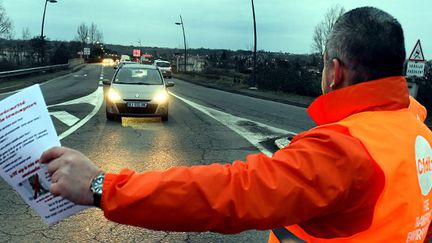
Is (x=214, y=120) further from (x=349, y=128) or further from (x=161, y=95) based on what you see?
(x=349, y=128)

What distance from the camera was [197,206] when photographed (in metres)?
1.36

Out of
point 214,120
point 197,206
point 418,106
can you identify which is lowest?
point 214,120

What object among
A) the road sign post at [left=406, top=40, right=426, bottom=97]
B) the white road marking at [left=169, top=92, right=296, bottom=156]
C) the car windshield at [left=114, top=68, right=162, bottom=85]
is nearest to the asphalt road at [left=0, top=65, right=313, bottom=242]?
the white road marking at [left=169, top=92, right=296, bottom=156]

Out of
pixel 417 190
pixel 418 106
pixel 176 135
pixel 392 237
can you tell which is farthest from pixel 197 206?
pixel 176 135

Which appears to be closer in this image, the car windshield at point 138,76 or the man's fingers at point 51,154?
the man's fingers at point 51,154

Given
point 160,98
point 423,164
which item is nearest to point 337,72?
point 423,164

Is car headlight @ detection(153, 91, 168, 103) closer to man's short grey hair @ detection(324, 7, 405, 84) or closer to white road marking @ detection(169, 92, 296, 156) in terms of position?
white road marking @ detection(169, 92, 296, 156)

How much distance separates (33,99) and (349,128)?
1060mm

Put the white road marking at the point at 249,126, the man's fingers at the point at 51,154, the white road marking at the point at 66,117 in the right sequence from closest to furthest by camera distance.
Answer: the man's fingers at the point at 51,154
the white road marking at the point at 249,126
the white road marking at the point at 66,117

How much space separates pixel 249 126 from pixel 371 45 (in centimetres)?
1081

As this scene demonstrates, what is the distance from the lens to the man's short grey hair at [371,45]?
158 centimetres

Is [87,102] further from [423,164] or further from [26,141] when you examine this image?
[423,164]

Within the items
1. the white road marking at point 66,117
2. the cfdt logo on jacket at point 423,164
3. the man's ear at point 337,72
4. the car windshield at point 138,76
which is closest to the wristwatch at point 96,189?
the man's ear at point 337,72

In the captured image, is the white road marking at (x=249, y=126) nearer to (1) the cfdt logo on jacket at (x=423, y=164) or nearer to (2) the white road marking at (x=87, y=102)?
A: (2) the white road marking at (x=87, y=102)
